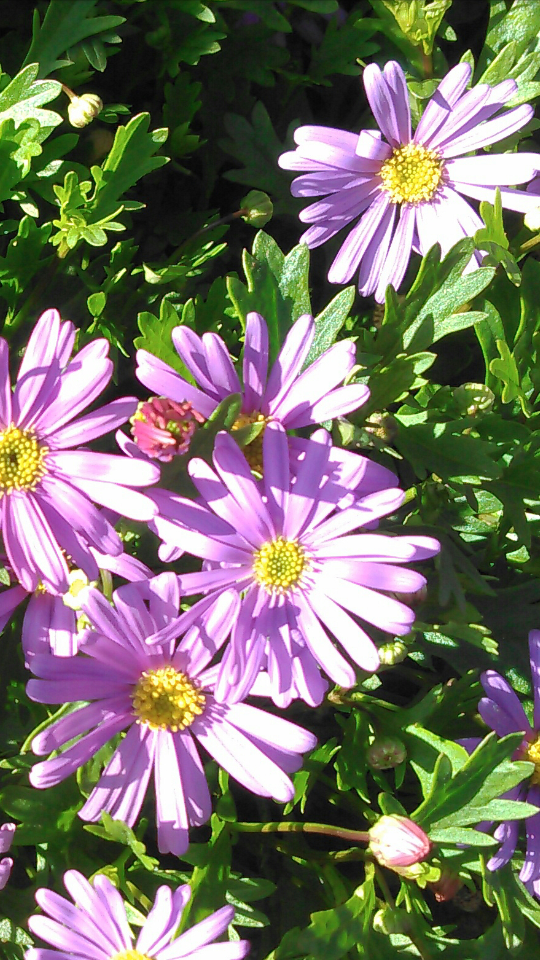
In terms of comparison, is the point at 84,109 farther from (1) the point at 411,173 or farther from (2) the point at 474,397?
(2) the point at 474,397


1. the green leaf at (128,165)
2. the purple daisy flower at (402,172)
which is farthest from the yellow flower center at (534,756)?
the green leaf at (128,165)

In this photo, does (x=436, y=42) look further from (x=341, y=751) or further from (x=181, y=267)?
(x=341, y=751)

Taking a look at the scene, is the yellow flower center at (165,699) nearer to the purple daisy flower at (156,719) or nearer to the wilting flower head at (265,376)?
Result: the purple daisy flower at (156,719)

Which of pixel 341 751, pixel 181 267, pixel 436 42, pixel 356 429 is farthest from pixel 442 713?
pixel 436 42

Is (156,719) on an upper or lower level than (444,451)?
lower

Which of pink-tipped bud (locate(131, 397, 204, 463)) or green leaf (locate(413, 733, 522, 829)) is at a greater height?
pink-tipped bud (locate(131, 397, 204, 463))

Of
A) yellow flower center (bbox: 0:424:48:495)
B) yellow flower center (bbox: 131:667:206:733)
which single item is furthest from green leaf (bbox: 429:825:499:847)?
yellow flower center (bbox: 0:424:48:495)

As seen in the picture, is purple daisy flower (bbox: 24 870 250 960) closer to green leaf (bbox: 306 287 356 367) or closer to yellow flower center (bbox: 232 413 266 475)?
yellow flower center (bbox: 232 413 266 475)

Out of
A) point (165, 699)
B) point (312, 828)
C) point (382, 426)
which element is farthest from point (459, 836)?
point (382, 426)
